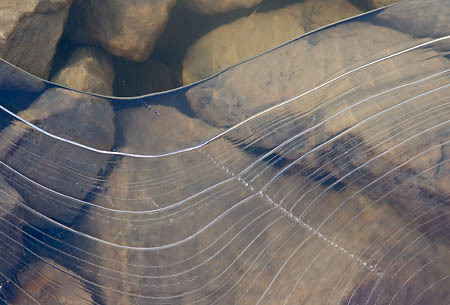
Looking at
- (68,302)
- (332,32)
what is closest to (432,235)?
(332,32)

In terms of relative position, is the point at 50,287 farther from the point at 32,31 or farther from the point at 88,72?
the point at 32,31

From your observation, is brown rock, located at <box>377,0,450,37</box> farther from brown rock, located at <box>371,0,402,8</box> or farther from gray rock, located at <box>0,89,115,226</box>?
gray rock, located at <box>0,89,115,226</box>

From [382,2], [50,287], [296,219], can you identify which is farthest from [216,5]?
[50,287]

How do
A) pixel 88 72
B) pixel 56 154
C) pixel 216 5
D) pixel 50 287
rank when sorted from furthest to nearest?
pixel 216 5 → pixel 88 72 → pixel 56 154 → pixel 50 287

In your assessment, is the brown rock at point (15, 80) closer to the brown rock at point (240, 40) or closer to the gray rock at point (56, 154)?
the gray rock at point (56, 154)

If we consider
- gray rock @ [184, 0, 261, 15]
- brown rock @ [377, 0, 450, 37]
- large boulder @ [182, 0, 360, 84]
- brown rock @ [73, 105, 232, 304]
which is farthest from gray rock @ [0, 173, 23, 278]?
brown rock @ [377, 0, 450, 37]

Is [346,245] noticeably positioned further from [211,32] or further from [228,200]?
[211,32]
